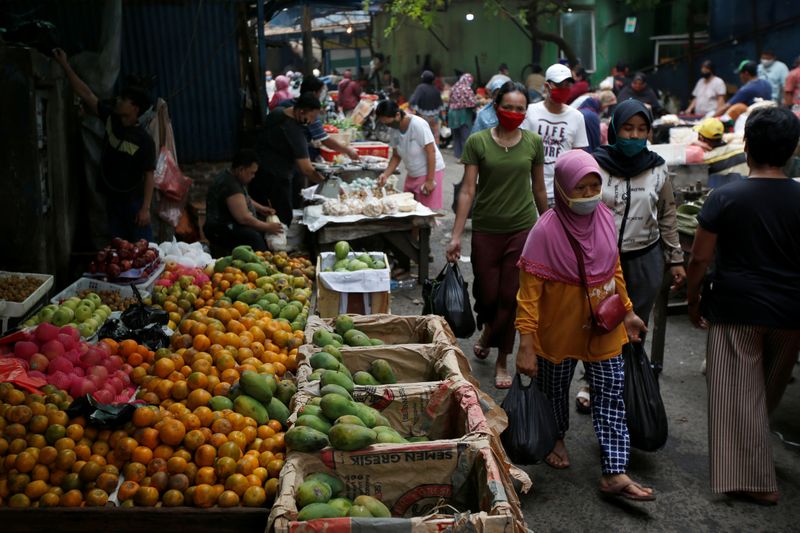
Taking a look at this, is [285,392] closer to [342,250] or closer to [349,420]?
[349,420]

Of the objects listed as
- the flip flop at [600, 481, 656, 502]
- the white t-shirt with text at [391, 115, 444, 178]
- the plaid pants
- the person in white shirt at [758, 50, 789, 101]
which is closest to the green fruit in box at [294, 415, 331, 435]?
the plaid pants

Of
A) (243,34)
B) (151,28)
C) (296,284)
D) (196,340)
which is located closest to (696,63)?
(243,34)

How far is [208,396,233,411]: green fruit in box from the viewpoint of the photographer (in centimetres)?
337

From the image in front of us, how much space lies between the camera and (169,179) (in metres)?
8.06

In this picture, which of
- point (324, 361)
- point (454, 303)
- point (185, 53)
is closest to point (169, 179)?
point (185, 53)

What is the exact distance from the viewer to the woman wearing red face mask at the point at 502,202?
5141mm

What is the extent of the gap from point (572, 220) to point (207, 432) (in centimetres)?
205

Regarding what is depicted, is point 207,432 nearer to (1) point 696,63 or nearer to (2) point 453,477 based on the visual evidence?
(2) point 453,477

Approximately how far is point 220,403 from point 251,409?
5.7 inches

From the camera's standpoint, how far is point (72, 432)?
123 inches

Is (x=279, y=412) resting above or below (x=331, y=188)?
below

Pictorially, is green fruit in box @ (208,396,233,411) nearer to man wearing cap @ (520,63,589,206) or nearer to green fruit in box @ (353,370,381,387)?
green fruit in box @ (353,370,381,387)

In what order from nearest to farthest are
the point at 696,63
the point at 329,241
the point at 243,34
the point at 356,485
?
the point at 356,485 → the point at 329,241 → the point at 243,34 → the point at 696,63

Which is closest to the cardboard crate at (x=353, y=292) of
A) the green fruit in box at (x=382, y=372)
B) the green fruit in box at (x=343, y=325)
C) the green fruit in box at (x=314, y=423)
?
the green fruit in box at (x=343, y=325)
